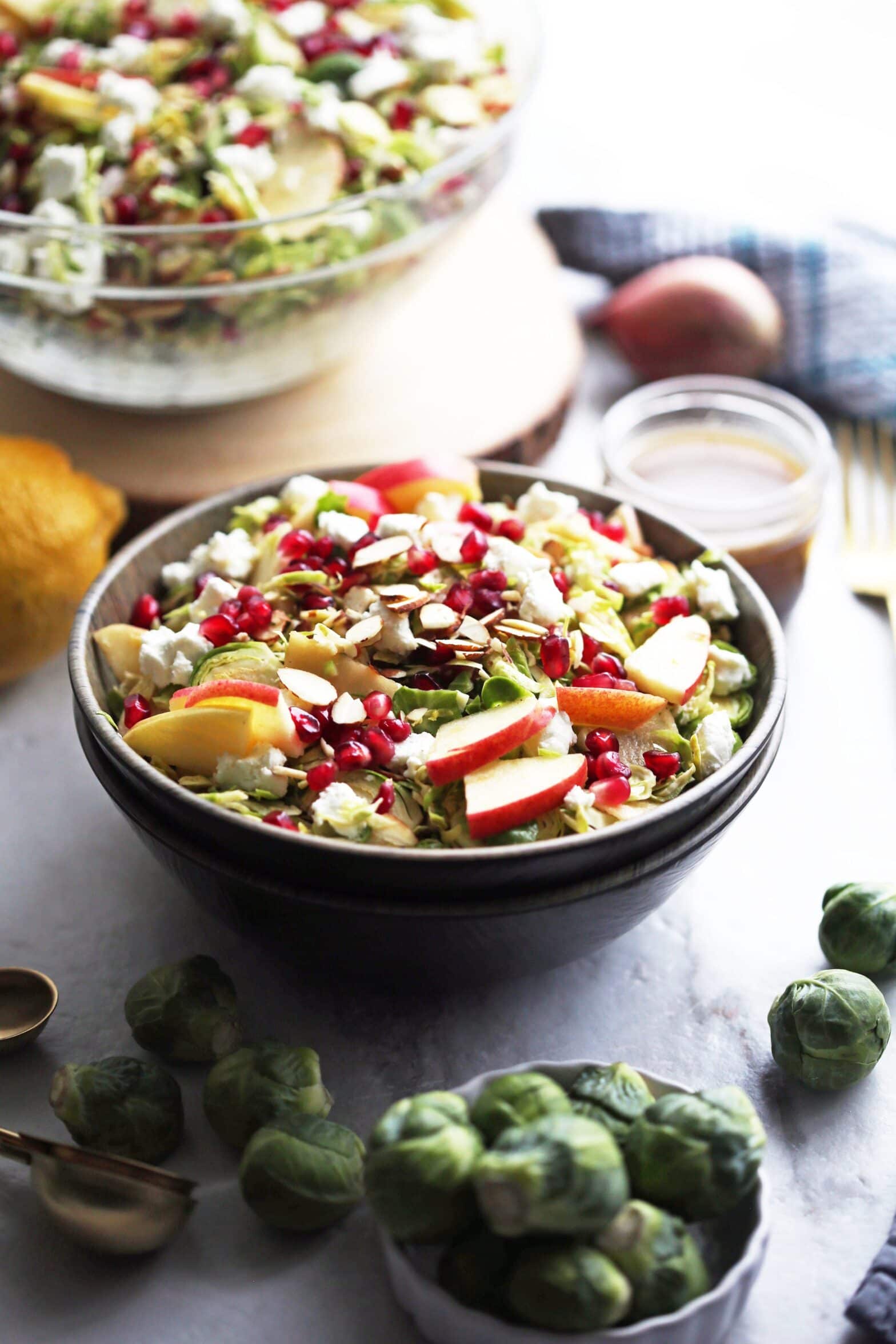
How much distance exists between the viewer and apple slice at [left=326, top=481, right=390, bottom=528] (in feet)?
7.70

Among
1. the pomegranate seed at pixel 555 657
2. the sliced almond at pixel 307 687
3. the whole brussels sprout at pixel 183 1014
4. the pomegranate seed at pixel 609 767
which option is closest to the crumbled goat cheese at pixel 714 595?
the pomegranate seed at pixel 555 657

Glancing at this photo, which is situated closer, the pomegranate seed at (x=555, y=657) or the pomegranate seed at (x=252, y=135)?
the pomegranate seed at (x=555, y=657)

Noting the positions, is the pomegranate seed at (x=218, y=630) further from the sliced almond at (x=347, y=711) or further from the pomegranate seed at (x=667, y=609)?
the pomegranate seed at (x=667, y=609)

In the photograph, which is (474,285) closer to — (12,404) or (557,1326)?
(12,404)

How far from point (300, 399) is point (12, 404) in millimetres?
714

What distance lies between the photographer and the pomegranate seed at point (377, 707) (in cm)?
194

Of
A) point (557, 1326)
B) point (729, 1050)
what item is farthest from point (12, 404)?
point (557, 1326)

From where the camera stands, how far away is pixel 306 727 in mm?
1922

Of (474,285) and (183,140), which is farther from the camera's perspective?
(474,285)

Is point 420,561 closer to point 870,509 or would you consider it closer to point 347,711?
point 347,711

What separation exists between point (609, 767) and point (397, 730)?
1.02 ft

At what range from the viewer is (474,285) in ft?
11.7

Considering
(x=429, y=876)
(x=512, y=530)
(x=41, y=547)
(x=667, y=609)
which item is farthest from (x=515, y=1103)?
(x=41, y=547)

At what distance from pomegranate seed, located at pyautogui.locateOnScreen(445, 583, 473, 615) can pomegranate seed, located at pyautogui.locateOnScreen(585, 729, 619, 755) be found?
0.30 meters
